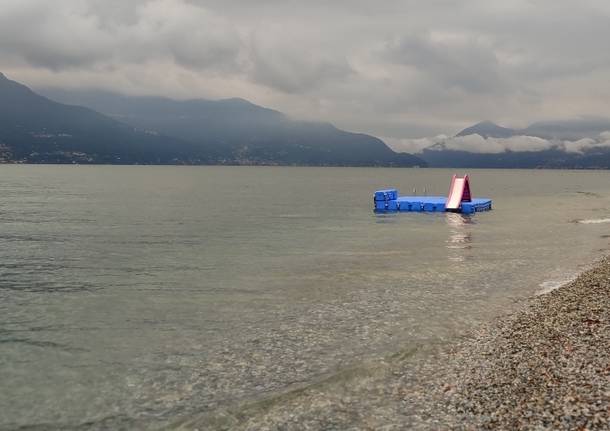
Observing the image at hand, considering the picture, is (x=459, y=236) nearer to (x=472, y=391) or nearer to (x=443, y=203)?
(x=443, y=203)

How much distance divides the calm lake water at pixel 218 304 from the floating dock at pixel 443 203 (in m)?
22.2

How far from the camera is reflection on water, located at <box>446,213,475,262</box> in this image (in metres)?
42.6

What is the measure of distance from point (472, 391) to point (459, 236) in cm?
4158

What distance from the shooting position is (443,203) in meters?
82.2

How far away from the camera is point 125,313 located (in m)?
24.7

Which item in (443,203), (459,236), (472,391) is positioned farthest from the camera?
(443,203)

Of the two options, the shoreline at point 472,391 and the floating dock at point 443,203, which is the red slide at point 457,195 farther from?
the shoreline at point 472,391

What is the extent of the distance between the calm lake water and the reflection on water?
1.40 ft

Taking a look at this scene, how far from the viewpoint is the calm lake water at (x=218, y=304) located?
16266 millimetres

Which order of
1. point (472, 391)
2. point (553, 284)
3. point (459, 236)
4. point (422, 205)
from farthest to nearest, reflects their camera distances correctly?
point (422, 205) < point (459, 236) < point (553, 284) < point (472, 391)

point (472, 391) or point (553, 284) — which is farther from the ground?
point (472, 391)

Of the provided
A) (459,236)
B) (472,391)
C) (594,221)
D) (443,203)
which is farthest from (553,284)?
(443,203)

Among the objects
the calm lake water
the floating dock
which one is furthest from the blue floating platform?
the calm lake water

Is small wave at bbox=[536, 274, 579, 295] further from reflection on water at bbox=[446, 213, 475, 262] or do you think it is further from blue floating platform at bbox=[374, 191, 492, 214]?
blue floating platform at bbox=[374, 191, 492, 214]
